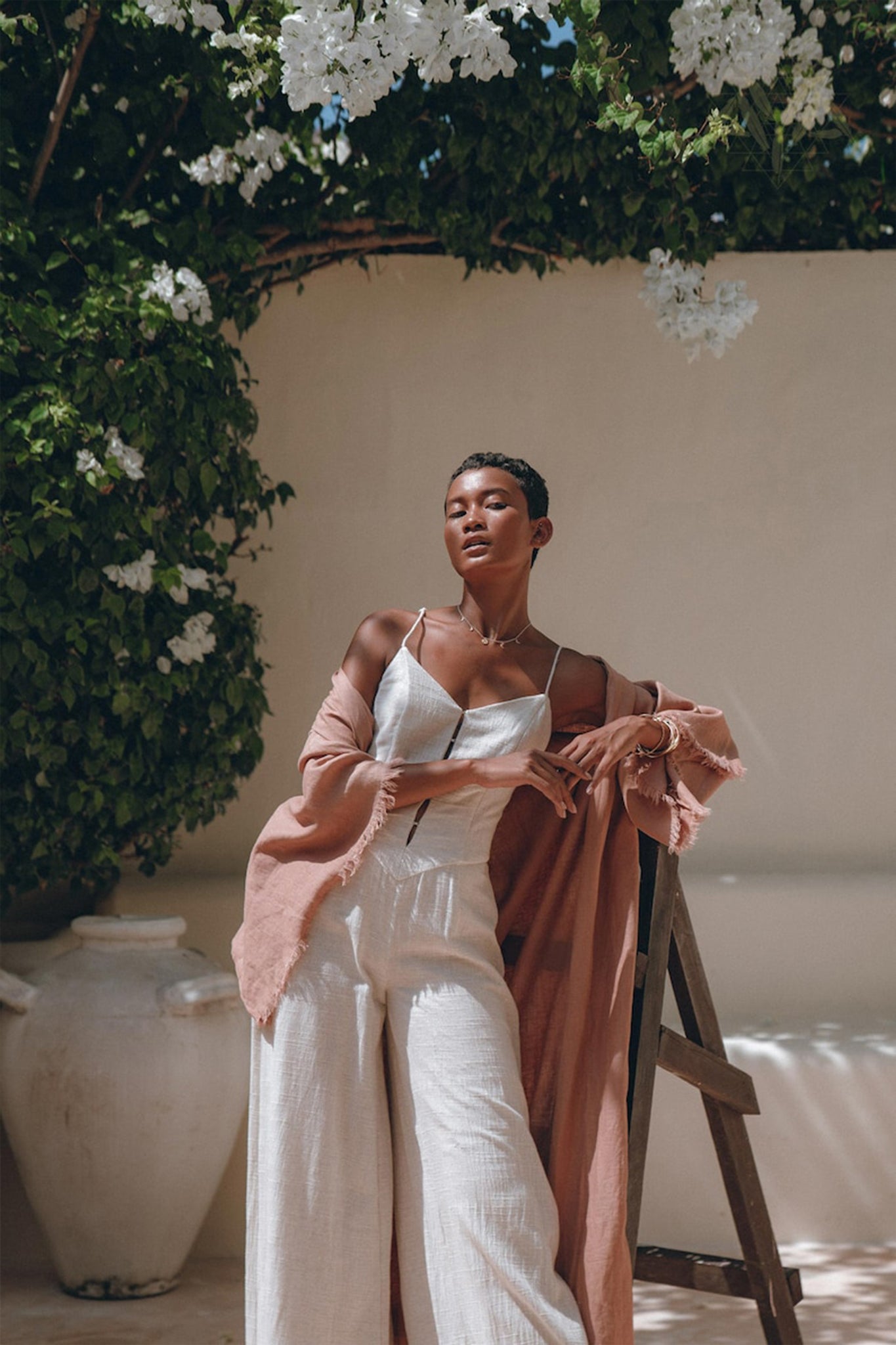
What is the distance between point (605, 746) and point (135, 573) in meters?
1.75

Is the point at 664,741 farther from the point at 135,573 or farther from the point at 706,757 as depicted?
the point at 135,573

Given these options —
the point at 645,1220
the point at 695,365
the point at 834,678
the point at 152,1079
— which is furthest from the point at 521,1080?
the point at 695,365

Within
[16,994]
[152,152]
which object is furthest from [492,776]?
[152,152]

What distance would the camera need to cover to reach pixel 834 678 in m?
4.72

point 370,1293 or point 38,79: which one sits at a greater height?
point 38,79

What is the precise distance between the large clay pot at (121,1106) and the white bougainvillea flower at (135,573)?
102 centimetres

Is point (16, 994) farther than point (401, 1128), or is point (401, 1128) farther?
point (16, 994)

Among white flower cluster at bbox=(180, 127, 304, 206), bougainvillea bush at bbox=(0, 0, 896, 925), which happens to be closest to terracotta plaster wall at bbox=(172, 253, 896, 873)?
bougainvillea bush at bbox=(0, 0, 896, 925)

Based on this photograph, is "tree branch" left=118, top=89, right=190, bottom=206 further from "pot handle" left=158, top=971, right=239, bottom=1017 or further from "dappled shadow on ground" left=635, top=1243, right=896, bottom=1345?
"dappled shadow on ground" left=635, top=1243, right=896, bottom=1345

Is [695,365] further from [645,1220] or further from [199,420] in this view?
[645,1220]

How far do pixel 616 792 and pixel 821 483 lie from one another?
7.69 feet

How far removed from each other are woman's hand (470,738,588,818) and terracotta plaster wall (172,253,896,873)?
83.5 inches

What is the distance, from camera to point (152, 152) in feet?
13.6

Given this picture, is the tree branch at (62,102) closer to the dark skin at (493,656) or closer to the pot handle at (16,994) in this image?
the dark skin at (493,656)
